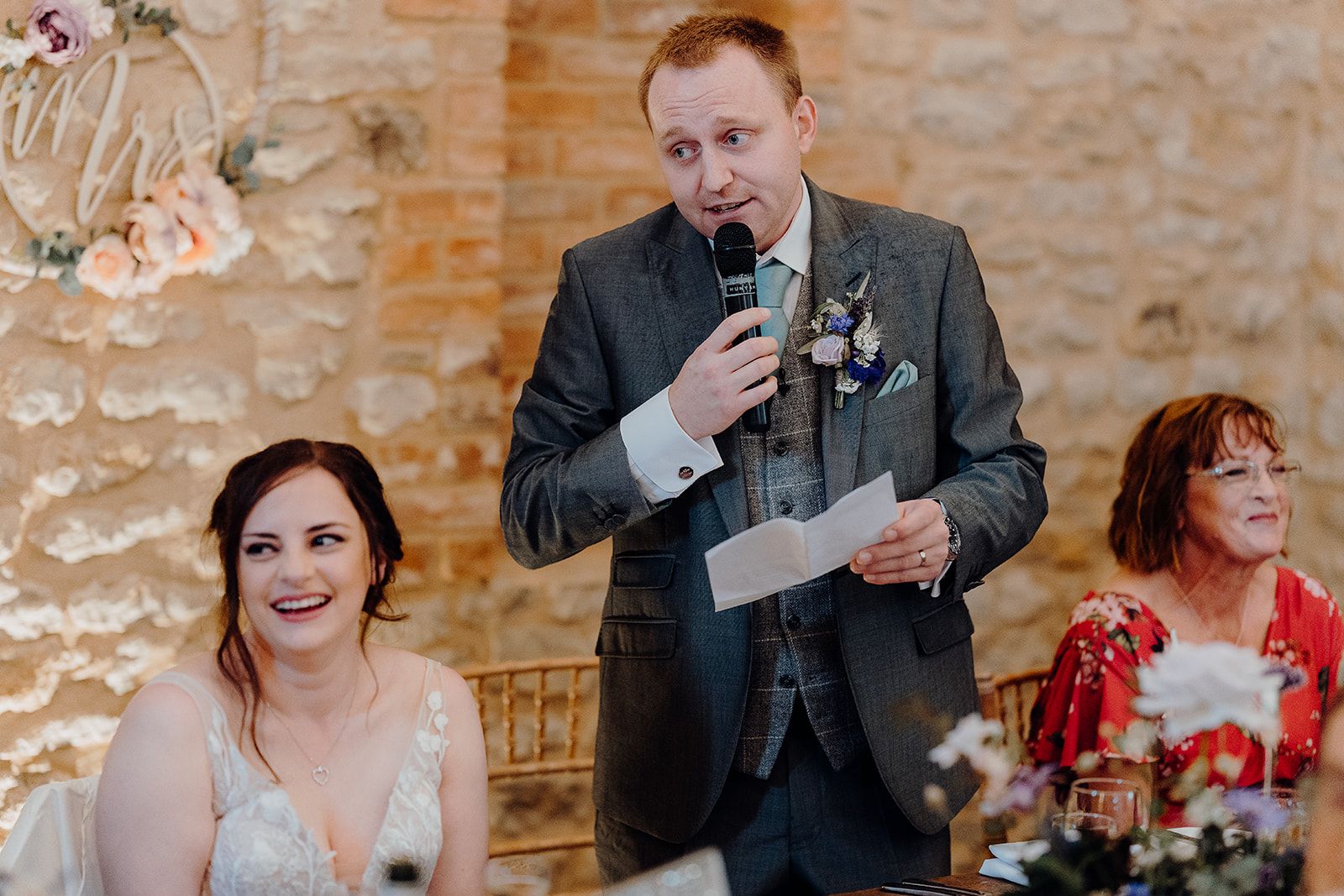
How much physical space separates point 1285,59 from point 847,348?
7.75 ft

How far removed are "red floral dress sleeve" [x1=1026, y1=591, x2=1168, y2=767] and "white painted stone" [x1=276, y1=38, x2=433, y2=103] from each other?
5.78ft

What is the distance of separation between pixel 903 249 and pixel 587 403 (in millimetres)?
519

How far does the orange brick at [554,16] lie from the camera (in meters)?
3.43

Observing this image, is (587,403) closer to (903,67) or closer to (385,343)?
(385,343)

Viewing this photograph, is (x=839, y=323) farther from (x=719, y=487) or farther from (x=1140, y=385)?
(x=1140, y=385)

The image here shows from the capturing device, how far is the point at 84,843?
6.16 ft

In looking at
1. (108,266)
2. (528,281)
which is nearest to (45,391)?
(108,266)

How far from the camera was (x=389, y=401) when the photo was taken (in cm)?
313

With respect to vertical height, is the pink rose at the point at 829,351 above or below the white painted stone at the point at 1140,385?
below

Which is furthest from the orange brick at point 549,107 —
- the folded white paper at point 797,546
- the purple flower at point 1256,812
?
the purple flower at point 1256,812

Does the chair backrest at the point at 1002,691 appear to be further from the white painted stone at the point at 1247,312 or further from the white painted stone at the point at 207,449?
the white painted stone at the point at 207,449

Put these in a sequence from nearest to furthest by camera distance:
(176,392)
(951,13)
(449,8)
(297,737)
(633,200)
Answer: (297,737) → (176,392) → (449,8) → (633,200) → (951,13)

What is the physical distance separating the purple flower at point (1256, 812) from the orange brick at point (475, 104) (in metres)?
2.28

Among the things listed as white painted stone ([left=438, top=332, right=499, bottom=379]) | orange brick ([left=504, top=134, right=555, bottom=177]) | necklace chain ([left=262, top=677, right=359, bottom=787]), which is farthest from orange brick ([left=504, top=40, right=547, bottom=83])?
necklace chain ([left=262, top=677, right=359, bottom=787])
